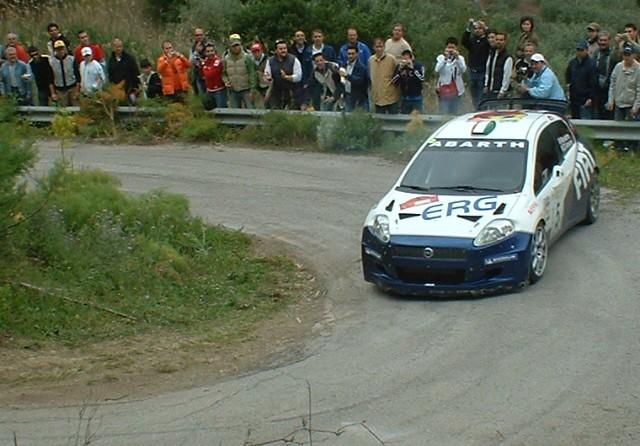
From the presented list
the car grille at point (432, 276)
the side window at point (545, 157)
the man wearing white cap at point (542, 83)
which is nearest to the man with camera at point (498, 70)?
the man wearing white cap at point (542, 83)

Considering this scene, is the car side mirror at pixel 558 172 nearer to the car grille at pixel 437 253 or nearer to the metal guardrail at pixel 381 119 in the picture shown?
the car grille at pixel 437 253

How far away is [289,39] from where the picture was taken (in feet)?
92.9

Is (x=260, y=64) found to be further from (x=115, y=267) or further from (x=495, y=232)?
(x=495, y=232)

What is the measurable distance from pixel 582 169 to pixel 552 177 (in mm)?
1192

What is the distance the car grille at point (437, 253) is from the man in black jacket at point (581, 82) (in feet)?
26.1

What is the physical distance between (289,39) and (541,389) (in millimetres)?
20045

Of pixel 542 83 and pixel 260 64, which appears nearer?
pixel 542 83

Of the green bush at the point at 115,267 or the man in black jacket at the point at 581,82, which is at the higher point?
the man in black jacket at the point at 581,82

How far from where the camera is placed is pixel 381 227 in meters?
12.6

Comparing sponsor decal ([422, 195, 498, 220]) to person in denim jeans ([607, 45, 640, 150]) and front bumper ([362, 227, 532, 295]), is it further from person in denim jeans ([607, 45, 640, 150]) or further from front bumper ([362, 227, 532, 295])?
person in denim jeans ([607, 45, 640, 150])

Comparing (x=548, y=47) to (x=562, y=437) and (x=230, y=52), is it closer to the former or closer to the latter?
(x=230, y=52)

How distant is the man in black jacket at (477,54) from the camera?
20.4 metres

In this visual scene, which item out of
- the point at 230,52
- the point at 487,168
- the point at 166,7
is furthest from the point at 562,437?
the point at 166,7

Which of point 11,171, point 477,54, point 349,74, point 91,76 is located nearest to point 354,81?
point 349,74
